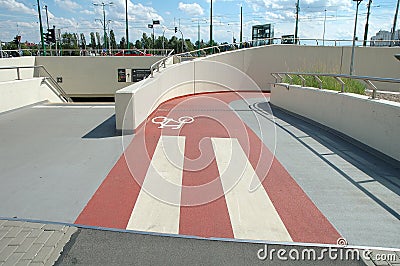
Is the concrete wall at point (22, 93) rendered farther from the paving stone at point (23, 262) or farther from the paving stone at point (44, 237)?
the paving stone at point (23, 262)

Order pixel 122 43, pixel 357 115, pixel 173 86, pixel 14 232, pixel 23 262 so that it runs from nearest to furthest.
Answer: pixel 23 262 < pixel 14 232 < pixel 357 115 < pixel 173 86 < pixel 122 43

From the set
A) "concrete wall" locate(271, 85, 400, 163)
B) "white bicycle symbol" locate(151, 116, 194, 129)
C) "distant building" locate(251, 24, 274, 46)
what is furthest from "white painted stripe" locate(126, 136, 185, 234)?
"distant building" locate(251, 24, 274, 46)

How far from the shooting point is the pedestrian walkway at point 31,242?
105 inches

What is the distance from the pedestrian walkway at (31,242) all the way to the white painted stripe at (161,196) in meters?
0.69

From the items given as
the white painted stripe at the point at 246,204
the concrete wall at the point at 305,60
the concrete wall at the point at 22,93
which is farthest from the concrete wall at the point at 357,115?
the concrete wall at the point at 22,93

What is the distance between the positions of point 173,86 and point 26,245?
1077 cm

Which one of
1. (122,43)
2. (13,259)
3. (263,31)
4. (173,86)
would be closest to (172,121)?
(173,86)

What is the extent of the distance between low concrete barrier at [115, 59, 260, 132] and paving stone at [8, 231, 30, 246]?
13.4 feet

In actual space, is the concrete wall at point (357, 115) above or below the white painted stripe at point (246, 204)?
above

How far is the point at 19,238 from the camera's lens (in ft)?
9.73

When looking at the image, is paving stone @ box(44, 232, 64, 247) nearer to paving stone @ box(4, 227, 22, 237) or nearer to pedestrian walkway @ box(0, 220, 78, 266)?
pedestrian walkway @ box(0, 220, 78, 266)

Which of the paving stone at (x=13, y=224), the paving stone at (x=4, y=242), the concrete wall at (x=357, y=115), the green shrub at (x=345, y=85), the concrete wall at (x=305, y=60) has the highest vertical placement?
the concrete wall at (x=305, y=60)

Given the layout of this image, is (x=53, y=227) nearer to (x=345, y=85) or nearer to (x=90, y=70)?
(x=345, y=85)

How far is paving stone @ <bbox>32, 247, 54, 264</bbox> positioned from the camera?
2.65 meters
